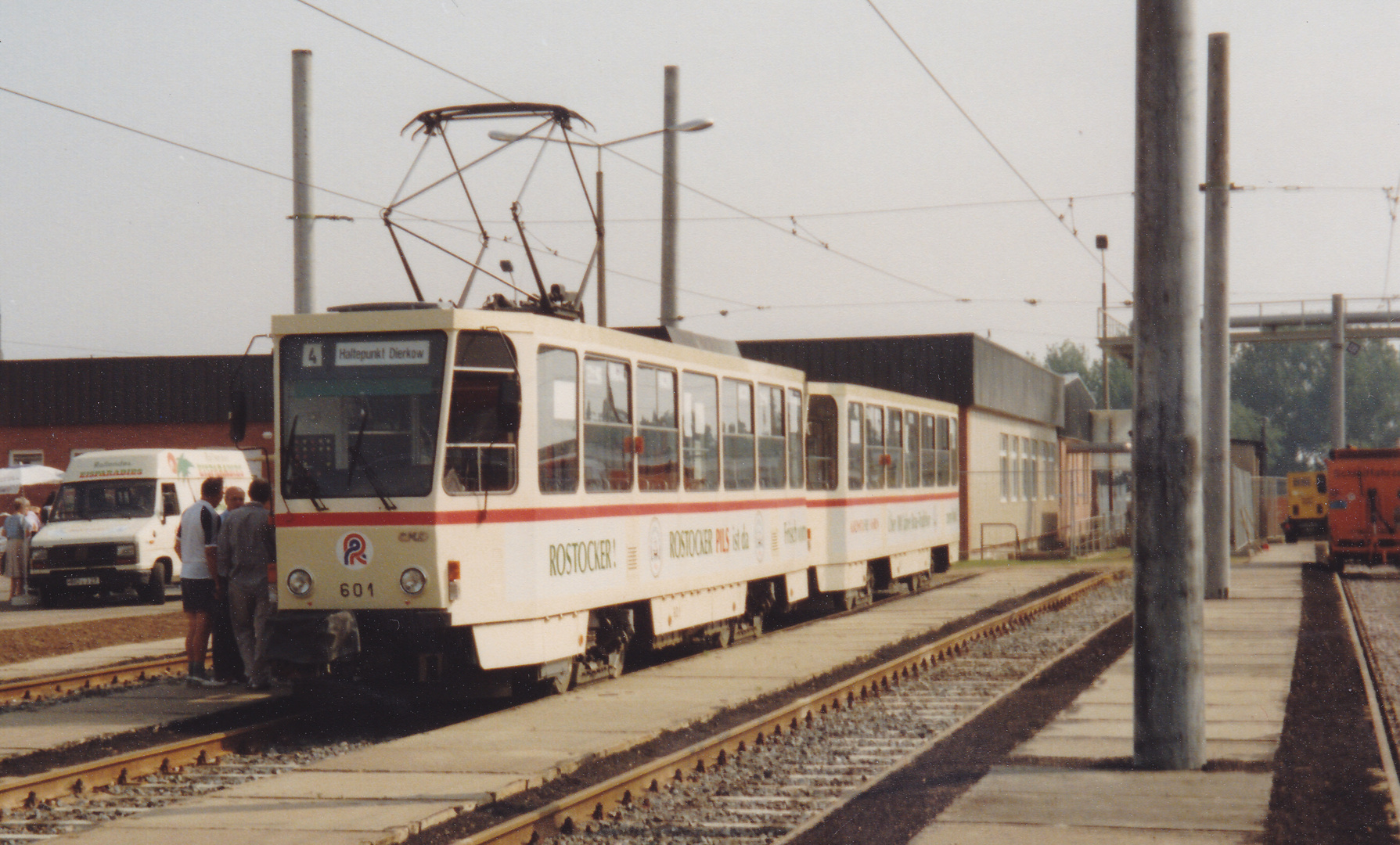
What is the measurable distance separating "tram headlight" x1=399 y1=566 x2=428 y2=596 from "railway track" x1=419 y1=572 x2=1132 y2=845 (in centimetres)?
233

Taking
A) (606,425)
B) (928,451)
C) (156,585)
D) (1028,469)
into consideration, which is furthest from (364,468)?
(1028,469)

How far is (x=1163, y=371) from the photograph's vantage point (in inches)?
369

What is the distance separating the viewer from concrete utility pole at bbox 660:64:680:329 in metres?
22.4

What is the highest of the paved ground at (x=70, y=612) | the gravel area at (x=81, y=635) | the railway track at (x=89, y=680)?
the railway track at (x=89, y=680)

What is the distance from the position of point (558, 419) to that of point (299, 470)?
1996 millimetres

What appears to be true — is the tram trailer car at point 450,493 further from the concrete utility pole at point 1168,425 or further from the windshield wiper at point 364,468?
the concrete utility pole at point 1168,425

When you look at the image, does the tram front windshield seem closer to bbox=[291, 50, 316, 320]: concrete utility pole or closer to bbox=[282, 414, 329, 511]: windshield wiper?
bbox=[282, 414, 329, 511]: windshield wiper

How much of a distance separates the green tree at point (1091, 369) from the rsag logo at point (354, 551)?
5199 inches

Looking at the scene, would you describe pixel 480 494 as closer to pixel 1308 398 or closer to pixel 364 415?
pixel 364 415

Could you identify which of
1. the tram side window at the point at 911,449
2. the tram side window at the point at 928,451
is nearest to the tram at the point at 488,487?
the tram side window at the point at 911,449

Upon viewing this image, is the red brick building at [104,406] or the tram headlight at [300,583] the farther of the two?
the red brick building at [104,406]

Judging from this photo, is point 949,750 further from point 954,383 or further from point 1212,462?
point 954,383

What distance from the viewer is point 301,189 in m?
17.2

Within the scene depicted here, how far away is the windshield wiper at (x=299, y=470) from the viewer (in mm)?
11531
